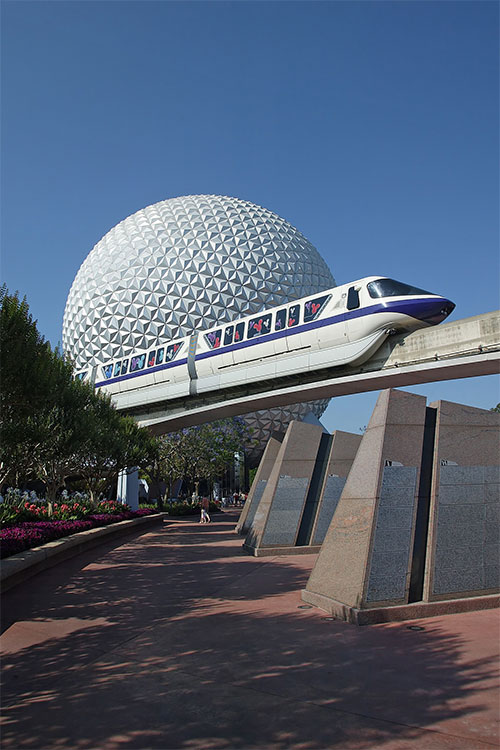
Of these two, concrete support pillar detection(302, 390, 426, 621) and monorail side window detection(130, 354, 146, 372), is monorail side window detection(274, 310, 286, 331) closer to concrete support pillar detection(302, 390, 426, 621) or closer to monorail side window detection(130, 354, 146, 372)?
monorail side window detection(130, 354, 146, 372)

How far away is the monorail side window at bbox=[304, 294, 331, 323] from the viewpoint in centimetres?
2431

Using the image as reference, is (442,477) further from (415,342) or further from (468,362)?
(415,342)

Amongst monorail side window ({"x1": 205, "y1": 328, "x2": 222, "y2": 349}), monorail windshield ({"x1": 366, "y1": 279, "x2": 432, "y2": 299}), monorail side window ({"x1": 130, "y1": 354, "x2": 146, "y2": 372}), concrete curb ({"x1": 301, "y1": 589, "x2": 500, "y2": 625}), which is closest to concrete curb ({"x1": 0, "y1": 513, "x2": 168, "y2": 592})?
concrete curb ({"x1": 301, "y1": 589, "x2": 500, "y2": 625})

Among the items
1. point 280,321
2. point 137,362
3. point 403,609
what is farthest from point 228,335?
point 403,609

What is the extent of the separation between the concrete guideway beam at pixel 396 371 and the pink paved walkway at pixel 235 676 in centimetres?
1284

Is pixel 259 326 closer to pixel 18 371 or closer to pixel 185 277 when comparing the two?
pixel 18 371

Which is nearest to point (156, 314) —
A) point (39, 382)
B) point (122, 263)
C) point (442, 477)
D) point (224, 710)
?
point (122, 263)

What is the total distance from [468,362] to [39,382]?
571 inches

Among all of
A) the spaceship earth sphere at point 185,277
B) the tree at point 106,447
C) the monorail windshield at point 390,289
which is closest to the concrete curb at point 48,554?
the tree at point 106,447

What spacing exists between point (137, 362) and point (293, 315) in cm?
1475

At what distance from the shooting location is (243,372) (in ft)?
92.8

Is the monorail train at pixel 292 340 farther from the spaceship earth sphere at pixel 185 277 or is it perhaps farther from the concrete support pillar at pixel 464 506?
the concrete support pillar at pixel 464 506

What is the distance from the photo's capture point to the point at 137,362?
3666 cm

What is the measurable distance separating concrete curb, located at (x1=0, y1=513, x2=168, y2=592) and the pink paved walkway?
1.86ft
